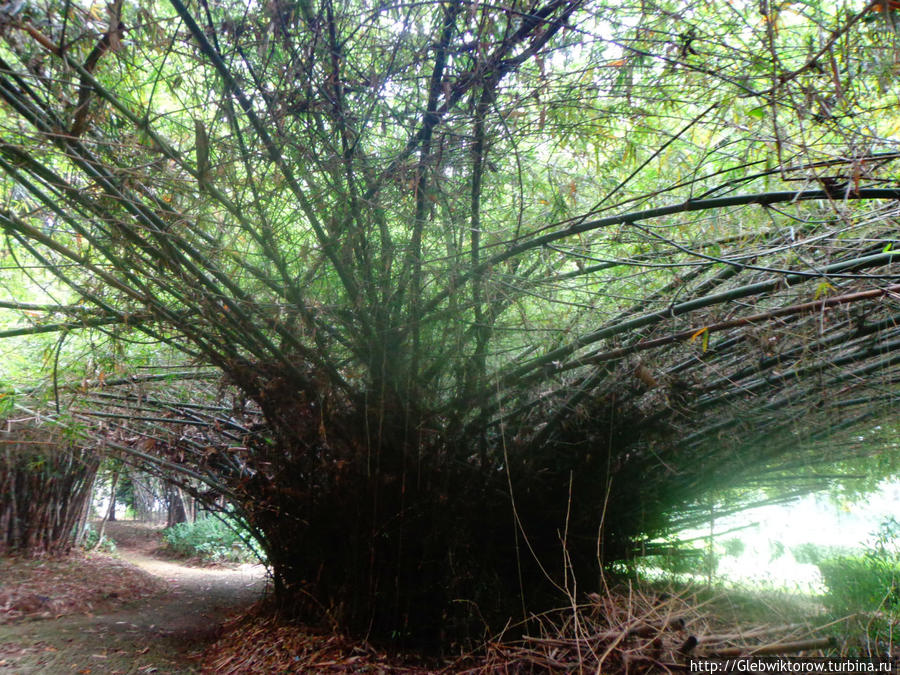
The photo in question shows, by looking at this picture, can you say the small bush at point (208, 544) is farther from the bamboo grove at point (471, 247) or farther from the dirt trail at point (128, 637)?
the bamboo grove at point (471, 247)

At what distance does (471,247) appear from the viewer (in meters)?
1.94

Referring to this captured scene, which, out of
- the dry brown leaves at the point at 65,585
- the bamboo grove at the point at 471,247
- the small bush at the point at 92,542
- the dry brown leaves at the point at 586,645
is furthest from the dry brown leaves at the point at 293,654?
the small bush at the point at 92,542

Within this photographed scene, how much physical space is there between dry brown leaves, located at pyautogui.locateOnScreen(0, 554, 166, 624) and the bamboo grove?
2645 millimetres

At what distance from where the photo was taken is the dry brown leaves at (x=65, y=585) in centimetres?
417

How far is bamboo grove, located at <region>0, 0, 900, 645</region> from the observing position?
1.52m

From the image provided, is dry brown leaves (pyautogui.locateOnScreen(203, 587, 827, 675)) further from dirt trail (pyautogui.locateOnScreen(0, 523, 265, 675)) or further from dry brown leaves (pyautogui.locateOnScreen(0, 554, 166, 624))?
dry brown leaves (pyautogui.locateOnScreen(0, 554, 166, 624))

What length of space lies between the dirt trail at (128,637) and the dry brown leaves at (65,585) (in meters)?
0.27

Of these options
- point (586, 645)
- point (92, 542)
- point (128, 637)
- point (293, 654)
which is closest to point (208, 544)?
point (92, 542)

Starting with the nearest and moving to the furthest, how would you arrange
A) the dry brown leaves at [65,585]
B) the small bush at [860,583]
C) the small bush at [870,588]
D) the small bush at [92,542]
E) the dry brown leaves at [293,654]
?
the small bush at [870,588] → the small bush at [860,583] → the dry brown leaves at [293,654] → the dry brown leaves at [65,585] → the small bush at [92,542]

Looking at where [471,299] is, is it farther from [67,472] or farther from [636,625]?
[67,472]

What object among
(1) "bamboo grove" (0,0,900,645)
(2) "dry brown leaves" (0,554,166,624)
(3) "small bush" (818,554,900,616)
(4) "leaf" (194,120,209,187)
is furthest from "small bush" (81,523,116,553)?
(3) "small bush" (818,554,900,616)

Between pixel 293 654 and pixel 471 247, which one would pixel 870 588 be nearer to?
pixel 471 247

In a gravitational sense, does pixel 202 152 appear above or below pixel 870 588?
above

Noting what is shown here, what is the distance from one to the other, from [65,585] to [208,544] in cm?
495
